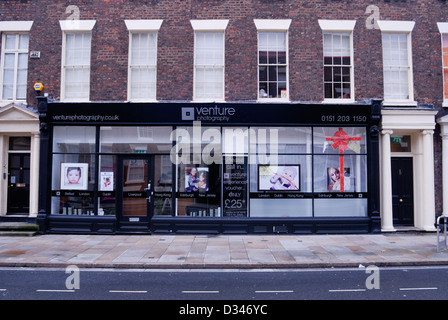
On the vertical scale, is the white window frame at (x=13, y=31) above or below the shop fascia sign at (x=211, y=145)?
above

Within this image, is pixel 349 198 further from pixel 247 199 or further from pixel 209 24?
pixel 209 24

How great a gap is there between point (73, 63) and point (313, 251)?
10.6 meters

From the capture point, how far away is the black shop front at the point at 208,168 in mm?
12281

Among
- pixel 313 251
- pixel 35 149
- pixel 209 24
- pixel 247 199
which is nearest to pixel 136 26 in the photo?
pixel 209 24

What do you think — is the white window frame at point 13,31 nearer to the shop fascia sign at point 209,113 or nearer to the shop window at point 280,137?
the shop fascia sign at point 209,113

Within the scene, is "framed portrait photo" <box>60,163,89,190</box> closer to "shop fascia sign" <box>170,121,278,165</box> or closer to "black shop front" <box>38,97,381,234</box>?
"black shop front" <box>38,97,381,234</box>

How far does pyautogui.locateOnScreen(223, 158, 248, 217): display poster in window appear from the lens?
12367mm

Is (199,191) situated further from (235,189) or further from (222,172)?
(235,189)

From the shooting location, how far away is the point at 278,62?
1280 cm

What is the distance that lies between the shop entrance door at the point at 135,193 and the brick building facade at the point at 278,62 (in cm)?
19

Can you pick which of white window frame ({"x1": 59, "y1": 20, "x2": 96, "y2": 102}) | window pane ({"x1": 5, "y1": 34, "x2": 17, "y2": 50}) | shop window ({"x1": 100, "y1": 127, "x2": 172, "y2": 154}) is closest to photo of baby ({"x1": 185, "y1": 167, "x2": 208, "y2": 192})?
shop window ({"x1": 100, "y1": 127, "x2": 172, "y2": 154})

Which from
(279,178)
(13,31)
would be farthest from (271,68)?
(13,31)

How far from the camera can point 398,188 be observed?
13.0 meters

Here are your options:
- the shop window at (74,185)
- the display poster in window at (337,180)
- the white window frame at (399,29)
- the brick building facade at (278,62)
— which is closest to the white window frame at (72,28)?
the brick building facade at (278,62)
